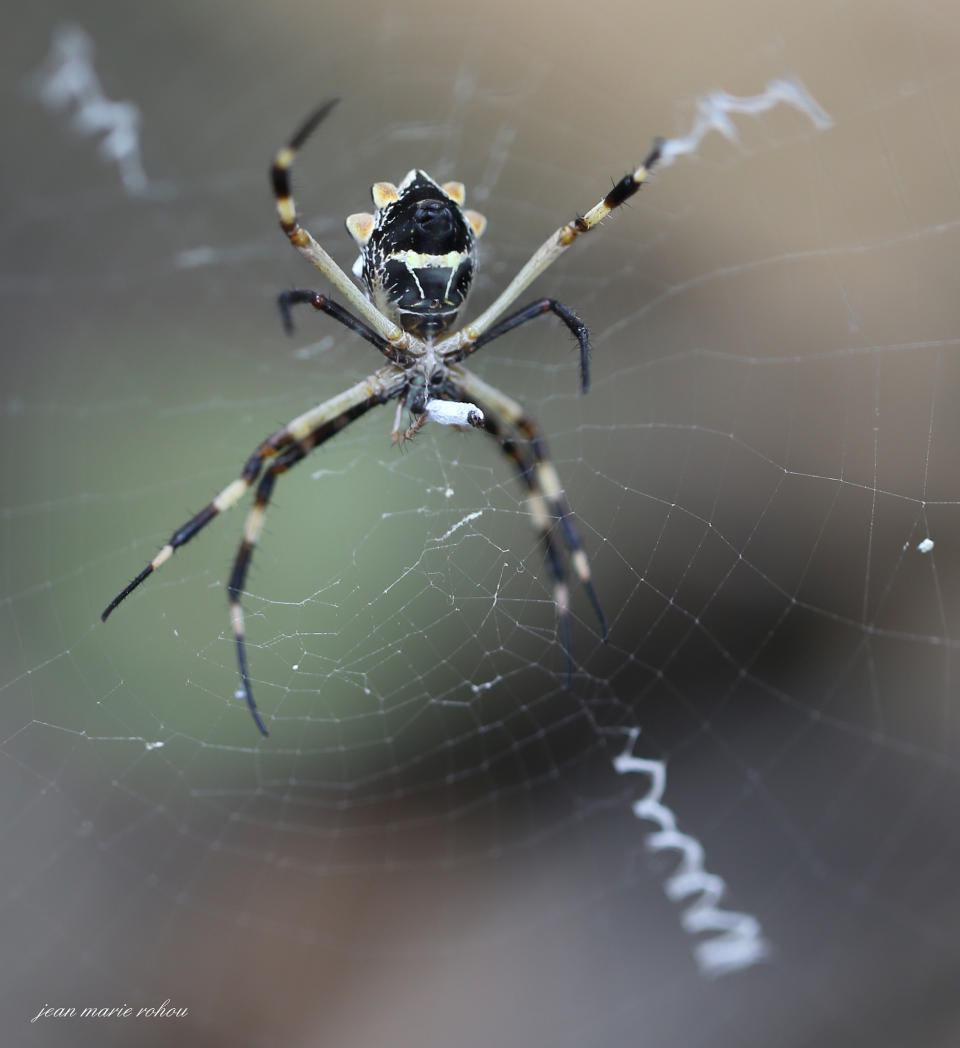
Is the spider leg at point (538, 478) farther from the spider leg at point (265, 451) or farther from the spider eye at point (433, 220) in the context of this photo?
the spider eye at point (433, 220)

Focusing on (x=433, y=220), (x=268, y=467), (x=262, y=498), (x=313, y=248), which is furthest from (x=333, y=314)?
(x=262, y=498)

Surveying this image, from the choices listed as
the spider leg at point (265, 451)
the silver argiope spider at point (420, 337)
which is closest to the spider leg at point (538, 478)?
the silver argiope spider at point (420, 337)

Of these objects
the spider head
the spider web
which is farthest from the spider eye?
the spider web

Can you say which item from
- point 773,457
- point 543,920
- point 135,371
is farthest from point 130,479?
point 773,457

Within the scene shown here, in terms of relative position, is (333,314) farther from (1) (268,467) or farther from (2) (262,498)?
(2) (262,498)

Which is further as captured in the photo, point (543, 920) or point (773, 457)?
point (773, 457)

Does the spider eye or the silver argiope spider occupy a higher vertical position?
the spider eye

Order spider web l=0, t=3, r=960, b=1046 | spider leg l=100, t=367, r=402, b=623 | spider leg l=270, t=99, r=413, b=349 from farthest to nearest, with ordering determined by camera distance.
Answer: spider web l=0, t=3, r=960, b=1046, spider leg l=100, t=367, r=402, b=623, spider leg l=270, t=99, r=413, b=349

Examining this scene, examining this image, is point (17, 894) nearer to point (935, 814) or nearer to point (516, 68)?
point (935, 814)

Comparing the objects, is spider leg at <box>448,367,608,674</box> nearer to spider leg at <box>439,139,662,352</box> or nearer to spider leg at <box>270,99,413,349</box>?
spider leg at <box>439,139,662,352</box>
